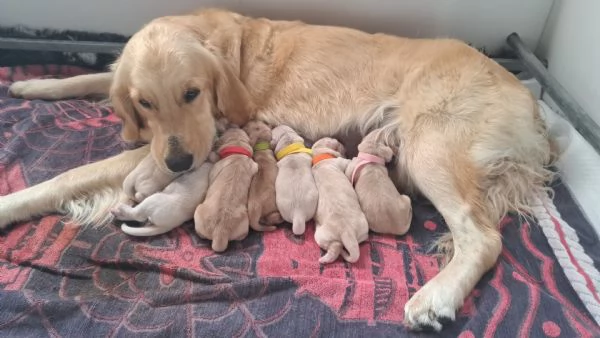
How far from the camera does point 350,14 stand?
2693mm

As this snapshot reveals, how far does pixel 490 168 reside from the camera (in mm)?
2014

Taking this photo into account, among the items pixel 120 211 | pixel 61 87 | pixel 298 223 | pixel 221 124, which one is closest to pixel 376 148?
pixel 298 223

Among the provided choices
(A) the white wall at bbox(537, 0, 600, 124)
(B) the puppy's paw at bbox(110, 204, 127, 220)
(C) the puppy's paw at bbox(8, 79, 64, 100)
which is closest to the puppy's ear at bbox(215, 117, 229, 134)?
(B) the puppy's paw at bbox(110, 204, 127, 220)

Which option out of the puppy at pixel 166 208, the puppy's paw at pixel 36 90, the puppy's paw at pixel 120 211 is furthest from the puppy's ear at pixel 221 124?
the puppy's paw at pixel 36 90

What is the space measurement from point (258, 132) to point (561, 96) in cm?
145

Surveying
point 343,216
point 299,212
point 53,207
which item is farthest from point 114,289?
point 343,216

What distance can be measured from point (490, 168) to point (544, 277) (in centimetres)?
46

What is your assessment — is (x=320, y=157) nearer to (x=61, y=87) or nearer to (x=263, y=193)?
(x=263, y=193)

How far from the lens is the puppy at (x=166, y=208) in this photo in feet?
6.12

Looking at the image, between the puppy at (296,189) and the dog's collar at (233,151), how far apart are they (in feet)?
0.46

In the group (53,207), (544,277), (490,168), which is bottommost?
(544,277)

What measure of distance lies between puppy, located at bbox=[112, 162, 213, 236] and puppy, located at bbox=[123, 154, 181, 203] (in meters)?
0.02

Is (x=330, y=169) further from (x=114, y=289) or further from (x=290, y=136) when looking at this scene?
(x=114, y=289)

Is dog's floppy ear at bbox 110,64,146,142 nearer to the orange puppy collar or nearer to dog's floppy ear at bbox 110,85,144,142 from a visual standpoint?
dog's floppy ear at bbox 110,85,144,142
